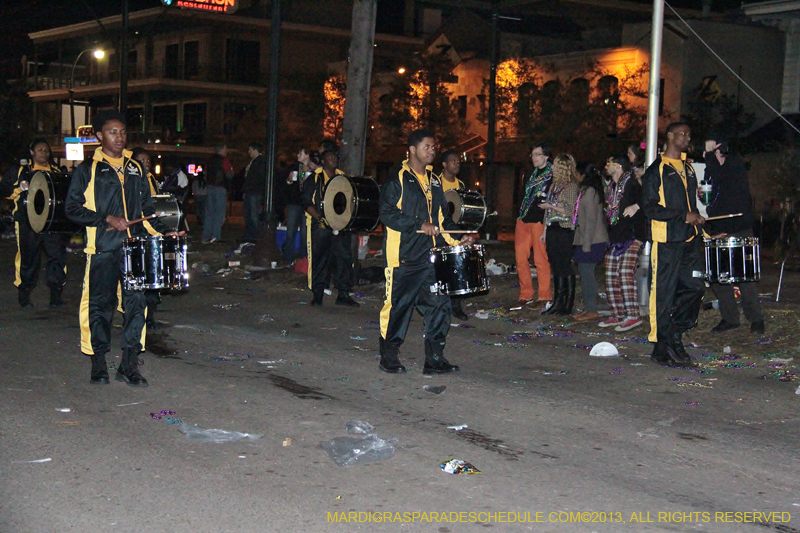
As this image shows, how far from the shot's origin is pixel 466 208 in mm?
13383

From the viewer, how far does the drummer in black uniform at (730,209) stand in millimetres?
10398

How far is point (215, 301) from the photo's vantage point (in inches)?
546

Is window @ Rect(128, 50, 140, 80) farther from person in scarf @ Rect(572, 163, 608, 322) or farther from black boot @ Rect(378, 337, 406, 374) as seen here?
black boot @ Rect(378, 337, 406, 374)

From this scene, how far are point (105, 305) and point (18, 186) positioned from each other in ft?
17.8

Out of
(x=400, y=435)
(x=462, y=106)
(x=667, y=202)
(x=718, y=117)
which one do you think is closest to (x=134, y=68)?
(x=462, y=106)

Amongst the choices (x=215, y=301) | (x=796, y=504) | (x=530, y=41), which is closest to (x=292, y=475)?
(x=796, y=504)

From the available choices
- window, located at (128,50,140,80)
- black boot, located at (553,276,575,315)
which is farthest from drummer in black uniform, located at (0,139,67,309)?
window, located at (128,50,140,80)

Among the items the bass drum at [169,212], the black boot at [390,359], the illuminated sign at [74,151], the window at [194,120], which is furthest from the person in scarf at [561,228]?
the window at [194,120]

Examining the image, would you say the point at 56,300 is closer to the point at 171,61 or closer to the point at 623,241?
the point at 623,241

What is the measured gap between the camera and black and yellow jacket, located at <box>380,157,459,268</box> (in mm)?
8508

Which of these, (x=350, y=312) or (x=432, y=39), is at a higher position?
(x=432, y=39)

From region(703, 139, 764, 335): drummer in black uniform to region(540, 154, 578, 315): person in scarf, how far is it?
67.9 inches

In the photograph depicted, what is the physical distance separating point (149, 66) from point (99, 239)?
5619cm

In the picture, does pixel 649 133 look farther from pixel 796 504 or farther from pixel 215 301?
pixel 796 504
